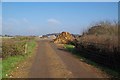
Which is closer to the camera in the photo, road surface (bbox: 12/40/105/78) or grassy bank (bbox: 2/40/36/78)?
road surface (bbox: 12/40/105/78)

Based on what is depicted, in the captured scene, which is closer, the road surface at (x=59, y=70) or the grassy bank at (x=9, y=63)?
the road surface at (x=59, y=70)

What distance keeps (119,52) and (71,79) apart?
5.85 m

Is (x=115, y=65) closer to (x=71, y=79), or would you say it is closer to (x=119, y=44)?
(x=119, y=44)

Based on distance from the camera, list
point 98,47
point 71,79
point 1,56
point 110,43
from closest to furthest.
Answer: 1. point 71,79
2. point 110,43
3. point 98,47
4. point 1,56

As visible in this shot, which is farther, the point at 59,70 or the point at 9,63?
the point at 9,63

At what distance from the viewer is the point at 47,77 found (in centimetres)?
1473

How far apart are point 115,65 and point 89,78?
209 inches

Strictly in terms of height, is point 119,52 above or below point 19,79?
above

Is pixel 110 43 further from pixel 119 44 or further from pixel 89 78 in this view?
pixel 89 78

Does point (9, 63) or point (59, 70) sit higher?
point (9, 63)

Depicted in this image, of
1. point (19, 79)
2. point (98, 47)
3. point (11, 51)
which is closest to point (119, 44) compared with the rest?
point (98, 47)

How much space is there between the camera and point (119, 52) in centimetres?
1869

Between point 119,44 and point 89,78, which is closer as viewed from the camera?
point 89,78

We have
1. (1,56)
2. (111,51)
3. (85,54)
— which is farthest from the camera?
(85,54)
